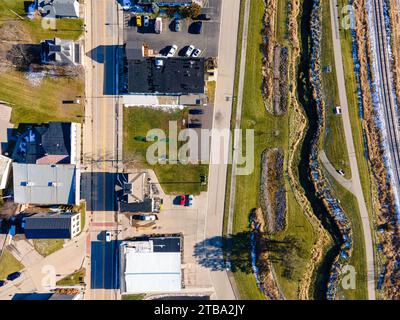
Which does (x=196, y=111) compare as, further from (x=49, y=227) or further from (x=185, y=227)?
(x=49, y=227)

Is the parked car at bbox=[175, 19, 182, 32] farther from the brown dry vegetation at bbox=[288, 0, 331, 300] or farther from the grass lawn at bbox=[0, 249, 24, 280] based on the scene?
the grass lawn at bbox=[0, 249, 24, 280]

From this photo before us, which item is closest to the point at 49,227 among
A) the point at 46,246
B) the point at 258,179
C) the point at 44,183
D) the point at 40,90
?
the point at 46,246

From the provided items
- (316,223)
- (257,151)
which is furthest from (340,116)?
(316,223)

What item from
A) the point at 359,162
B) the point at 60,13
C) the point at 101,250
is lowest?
the point at 101,250

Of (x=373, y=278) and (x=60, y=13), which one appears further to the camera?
(x=373, y=278)

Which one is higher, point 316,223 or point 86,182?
point 86,182

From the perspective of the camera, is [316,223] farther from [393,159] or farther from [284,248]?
[393,159]

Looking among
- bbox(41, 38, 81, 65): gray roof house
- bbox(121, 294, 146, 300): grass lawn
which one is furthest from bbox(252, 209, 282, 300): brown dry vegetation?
bbox(41, 38, 81, 65): gray roof house

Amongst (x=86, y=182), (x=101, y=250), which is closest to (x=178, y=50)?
(x=86, y=182)
